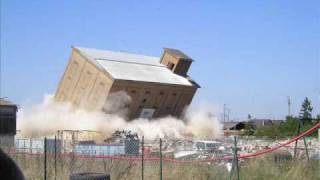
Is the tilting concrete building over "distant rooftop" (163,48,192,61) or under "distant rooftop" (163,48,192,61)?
under

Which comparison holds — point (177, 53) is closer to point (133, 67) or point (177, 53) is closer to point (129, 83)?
point (133, 67)

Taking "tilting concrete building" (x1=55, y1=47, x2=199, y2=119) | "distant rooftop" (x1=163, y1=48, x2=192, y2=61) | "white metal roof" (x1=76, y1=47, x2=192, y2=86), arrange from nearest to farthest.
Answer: "tilting concrete building" (x1=55, y1=47, x2=199, y2=119) → "white metal roof" (x1=76, y1=47, x2=192, y2=86) → "distant rooftop" (x1=163, y1=48, x2=192, y2=61)

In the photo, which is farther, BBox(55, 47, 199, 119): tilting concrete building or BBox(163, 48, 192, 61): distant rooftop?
BBox(163, 48, 192, 61): distant rooftop

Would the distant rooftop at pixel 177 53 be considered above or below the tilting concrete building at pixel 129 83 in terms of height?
above

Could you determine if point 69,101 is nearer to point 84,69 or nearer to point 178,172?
point 84,69

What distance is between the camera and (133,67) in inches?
1836

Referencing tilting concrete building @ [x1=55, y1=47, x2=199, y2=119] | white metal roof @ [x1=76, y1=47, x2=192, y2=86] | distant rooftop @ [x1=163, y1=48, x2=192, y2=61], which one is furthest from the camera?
distant rooftop @ [x1=163, y1=48, x2=192, y2=61]

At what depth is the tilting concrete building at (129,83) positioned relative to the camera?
4241 centimetres

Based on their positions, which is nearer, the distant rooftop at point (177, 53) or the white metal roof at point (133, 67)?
the white metal roof at point (133, 67)

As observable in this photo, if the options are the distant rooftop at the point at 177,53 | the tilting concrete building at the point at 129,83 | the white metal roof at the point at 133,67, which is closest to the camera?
the tilting concrete building at the point at 129,83

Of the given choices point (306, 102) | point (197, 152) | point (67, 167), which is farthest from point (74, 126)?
point (306, 102)

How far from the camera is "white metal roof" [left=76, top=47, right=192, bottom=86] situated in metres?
43.6

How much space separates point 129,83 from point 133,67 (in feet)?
14.4

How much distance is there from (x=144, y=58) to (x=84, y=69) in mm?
9063
